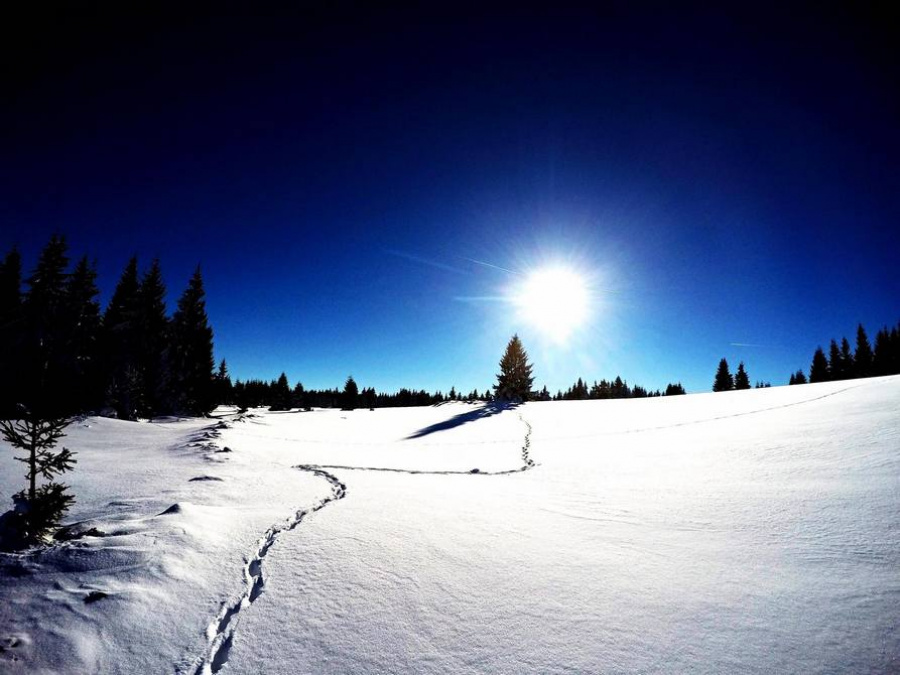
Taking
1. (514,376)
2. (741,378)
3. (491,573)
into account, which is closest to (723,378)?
(741,378)

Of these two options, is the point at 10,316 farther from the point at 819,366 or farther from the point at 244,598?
the point at 819,366

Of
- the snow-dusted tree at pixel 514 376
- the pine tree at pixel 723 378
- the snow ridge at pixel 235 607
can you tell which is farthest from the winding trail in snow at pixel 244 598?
the pine tree at pixel 723 378

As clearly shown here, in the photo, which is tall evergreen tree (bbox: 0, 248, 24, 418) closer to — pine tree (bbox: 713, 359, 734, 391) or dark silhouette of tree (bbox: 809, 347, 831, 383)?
pine tree (bbox: 713, 359, 734, 391)

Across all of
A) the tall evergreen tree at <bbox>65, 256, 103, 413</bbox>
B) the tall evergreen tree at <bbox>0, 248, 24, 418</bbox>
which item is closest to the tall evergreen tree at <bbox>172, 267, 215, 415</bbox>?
the tall evergreen tree at <bbox>65, 256, 103, 413</bbox>

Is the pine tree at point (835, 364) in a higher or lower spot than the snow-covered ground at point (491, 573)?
higher

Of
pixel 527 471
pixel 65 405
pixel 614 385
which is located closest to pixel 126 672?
pixel 65 405

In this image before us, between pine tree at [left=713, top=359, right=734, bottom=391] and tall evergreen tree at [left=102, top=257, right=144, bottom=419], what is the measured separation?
8348 centimetres

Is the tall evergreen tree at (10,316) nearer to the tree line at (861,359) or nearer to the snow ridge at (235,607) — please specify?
the snow ridge at (235,607)

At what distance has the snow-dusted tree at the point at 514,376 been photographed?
32.2 metres

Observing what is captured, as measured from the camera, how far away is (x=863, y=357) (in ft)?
204

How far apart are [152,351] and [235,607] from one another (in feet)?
121

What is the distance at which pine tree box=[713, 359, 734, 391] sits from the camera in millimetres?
65438

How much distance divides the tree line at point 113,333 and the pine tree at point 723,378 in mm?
79895

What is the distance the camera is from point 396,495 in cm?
612
